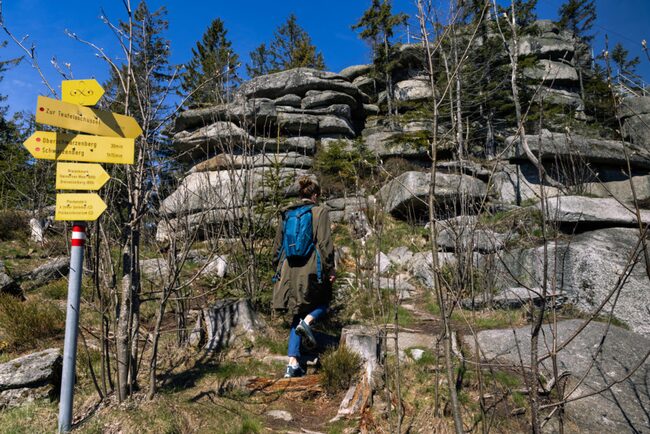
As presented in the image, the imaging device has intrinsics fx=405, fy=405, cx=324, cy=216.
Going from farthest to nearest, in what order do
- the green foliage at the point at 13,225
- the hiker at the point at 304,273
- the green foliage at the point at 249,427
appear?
the green foliage at the point at 13,225
the hiker at the point at 304,273
the green foliage at the point at 249,427

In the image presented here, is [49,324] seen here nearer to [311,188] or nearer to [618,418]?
[311,188]

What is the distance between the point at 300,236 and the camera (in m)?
4.24

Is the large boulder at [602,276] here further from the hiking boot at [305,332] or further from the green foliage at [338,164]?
the green foliage at [338,164]

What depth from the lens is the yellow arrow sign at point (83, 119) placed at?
2588mm

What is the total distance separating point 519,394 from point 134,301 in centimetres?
341

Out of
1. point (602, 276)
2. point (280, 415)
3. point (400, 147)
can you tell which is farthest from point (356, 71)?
point (280, 415)

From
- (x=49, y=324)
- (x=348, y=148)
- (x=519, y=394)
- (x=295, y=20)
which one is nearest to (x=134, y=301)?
(x=49, y=324)

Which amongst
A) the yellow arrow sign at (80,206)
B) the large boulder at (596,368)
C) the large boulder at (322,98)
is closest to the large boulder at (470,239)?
the large boulder at (596,368)

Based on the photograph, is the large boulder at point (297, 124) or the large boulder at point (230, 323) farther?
the large boulder at point (297, 124)

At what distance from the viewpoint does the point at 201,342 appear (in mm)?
4617

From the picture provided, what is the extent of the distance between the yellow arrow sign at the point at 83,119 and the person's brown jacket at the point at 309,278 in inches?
79.4

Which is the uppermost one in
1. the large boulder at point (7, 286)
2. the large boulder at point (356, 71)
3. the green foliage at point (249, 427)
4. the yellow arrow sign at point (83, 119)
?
the large boulder at point (356, 71)

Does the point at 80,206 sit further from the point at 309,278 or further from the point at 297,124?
the point at 297,124

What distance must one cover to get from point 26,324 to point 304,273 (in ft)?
10.0
